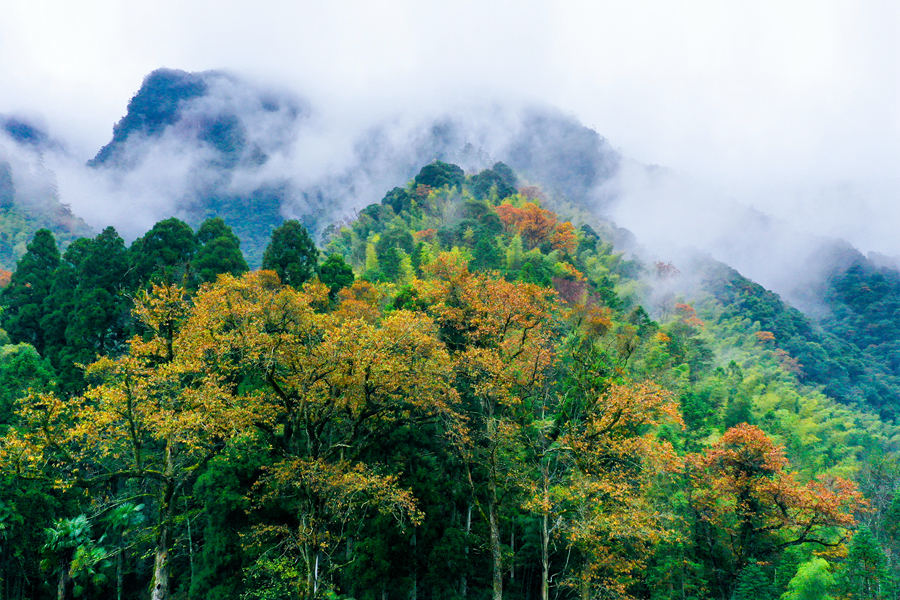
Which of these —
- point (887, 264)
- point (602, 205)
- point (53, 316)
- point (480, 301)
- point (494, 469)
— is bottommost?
point (494, 469)

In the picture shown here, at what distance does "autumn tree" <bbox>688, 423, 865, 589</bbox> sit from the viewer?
56.1 feet

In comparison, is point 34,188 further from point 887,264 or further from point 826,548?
point 887,264

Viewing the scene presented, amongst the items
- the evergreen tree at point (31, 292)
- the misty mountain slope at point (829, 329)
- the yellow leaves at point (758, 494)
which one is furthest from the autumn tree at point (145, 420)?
the misty mountain slope at point (829, 329)

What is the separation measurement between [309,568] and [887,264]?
5627 inches

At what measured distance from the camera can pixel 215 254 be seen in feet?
83.1

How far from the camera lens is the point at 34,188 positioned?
72.3m

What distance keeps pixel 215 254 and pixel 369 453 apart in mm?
15669

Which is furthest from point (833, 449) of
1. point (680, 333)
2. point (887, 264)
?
point (887, 264)

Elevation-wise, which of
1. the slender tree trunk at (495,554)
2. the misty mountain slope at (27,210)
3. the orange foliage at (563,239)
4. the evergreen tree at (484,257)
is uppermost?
the misty mountain slope at (27,210)

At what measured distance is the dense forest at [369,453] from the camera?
472 inches

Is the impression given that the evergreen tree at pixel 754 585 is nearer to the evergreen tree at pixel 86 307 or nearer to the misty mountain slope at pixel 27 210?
the evergreen tree at pixel 86 307

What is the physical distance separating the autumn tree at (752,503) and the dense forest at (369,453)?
0.11m

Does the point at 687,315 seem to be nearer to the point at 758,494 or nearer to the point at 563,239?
the point at 563,239

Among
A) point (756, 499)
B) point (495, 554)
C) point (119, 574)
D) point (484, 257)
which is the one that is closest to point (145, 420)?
point (495, 554)
